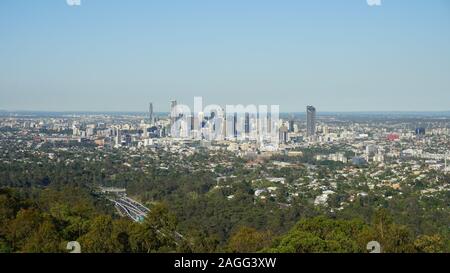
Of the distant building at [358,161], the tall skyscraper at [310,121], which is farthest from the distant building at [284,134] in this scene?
the distant building at [358,161]

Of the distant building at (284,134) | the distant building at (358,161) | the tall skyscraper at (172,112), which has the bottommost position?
the distant building at (358,161)

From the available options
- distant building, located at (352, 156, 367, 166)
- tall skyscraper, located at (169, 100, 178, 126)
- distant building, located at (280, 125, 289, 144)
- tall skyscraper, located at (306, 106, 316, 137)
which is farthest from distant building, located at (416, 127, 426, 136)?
tall skyscraper, located at (169, 100, 178, 126)

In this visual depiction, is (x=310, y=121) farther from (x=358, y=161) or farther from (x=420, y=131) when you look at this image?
(x=358, y=161)

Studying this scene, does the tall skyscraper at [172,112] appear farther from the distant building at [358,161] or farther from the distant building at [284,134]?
the distant building at [358,161]

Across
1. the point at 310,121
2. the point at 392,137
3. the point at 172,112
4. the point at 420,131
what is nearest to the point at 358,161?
the point at 392,137
